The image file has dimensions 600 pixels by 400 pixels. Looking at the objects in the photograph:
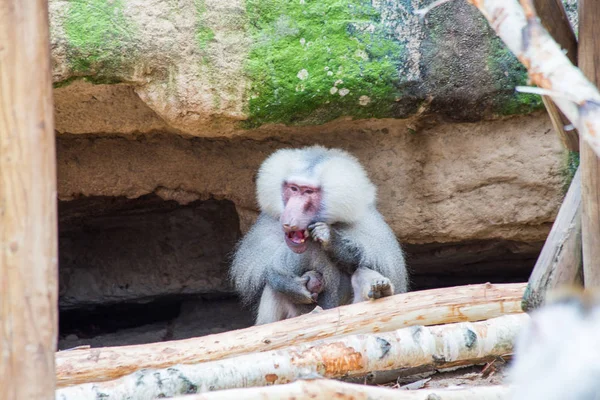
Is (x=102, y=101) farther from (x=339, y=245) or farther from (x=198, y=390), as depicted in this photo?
(x=198, y=390)

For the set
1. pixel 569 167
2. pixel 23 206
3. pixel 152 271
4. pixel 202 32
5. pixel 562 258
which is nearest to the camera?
pixel 23 206

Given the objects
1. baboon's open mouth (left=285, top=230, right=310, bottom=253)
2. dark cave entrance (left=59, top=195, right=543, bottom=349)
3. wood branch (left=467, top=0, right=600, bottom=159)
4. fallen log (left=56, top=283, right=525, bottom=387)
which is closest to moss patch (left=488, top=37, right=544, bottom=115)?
fallen log (left=56, top=283, right=525, bottom=387)

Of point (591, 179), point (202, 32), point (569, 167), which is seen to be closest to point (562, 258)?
point (591, 179)

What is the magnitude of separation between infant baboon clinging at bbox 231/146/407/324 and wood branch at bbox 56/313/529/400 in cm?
81

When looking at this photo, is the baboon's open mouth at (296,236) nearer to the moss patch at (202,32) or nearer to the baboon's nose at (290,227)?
the baboon's nose at (290,227)

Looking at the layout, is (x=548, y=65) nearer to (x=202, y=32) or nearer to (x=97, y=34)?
(x=202, y=32)

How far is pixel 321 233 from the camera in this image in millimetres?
5070

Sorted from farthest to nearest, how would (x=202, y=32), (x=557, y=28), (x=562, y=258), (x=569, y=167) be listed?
(x=569, y=167), (x=202, y=32), (x=557, y=28), (x=562, y=258)

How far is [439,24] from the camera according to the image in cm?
520

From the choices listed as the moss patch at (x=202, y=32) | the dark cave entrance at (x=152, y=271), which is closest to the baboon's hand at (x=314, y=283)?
the moss patch at (x=202, y=32)

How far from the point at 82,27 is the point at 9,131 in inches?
95.6

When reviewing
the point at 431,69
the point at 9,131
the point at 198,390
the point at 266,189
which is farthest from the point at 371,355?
the point at 9,131

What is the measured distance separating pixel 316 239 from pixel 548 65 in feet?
8.59

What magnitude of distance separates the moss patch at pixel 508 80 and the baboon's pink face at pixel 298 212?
124 cm
